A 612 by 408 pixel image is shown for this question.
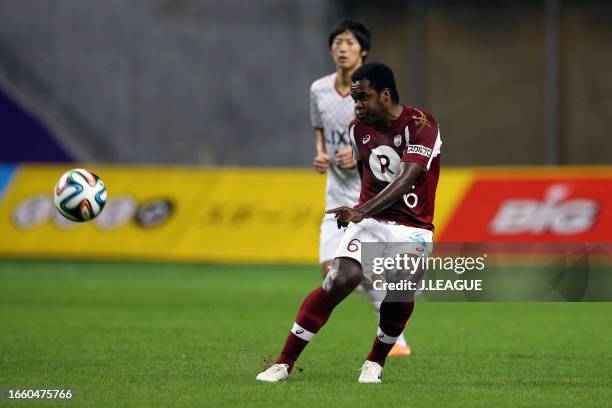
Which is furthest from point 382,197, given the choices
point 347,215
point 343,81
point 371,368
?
point 343,81

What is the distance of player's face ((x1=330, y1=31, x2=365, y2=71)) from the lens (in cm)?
984

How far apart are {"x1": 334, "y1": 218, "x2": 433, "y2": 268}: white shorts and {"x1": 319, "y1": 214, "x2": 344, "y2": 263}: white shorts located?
200 centimetres

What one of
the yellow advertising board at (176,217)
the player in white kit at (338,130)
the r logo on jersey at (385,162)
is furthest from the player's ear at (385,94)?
the yellow advertising board at (176,217)

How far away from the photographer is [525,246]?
58.7 ft

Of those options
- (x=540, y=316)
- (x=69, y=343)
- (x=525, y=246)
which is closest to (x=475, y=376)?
(x=69, y=343)

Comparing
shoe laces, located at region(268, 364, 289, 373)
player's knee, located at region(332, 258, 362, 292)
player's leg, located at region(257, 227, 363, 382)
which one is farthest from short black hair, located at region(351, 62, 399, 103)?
shoe laces, located at region(268, 364, 289, 373)

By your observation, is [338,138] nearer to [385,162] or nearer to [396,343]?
[396,343]

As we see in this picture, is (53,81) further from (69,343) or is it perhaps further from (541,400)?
(541,400)

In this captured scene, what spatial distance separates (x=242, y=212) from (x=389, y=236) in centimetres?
1148

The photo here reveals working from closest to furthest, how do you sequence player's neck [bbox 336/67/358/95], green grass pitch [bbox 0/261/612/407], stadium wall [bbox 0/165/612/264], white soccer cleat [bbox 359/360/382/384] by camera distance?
green grass pitch [bbox 0/261/612/407], white soccer cleat [bbox 359/360/382/384], player's neck [bbox 336/67/358/95], stadium wall [bbox 0/165/612/264]

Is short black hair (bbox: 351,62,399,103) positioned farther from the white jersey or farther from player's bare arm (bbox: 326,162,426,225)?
the white jersey

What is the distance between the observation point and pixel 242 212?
19297 mm

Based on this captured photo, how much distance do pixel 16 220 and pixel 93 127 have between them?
7443 millimetres

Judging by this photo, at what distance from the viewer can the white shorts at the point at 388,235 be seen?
788 centimetres
